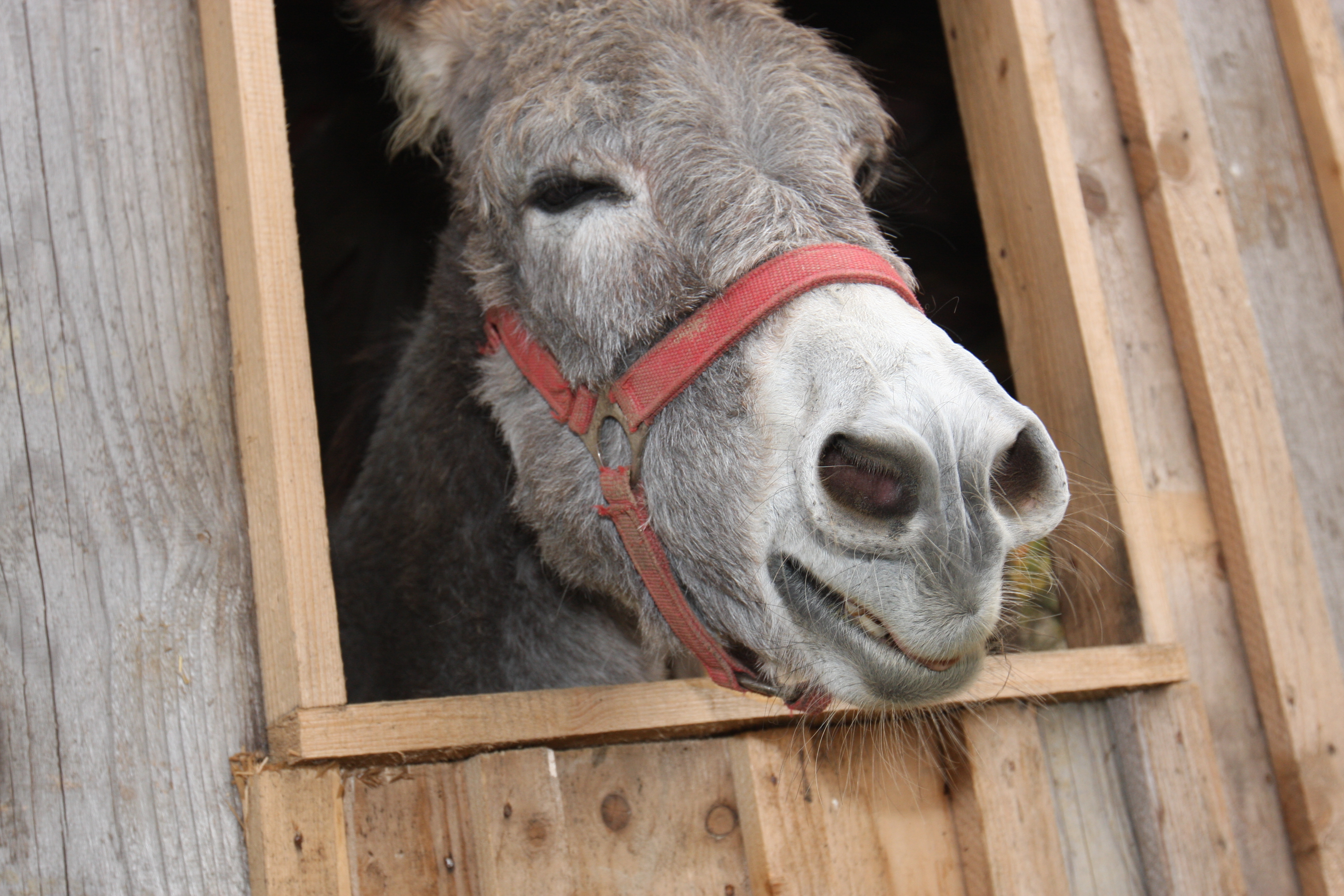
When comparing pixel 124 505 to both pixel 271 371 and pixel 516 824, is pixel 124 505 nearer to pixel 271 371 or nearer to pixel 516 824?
pixel 271 371

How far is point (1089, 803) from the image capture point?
1.91m

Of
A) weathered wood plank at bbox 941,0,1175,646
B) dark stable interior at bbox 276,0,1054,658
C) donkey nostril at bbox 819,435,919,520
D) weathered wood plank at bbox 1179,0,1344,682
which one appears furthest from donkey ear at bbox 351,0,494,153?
weathered wood plank at bbox 1179,0,1344,682

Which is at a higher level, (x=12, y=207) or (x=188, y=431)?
(x=12, y=207)

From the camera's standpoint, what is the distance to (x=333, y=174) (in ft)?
13.0

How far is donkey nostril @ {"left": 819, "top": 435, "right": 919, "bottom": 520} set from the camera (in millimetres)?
1099

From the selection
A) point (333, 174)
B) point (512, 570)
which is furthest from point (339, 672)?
point (333, 174)

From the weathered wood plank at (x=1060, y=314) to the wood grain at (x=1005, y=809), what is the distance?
334mm

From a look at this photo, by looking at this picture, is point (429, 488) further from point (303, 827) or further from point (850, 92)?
point (850, 92)

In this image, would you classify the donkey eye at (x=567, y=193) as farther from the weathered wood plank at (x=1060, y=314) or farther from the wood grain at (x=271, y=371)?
the weathered wood plank at (x=1060, y=314)

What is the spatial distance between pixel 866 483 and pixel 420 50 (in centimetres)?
162

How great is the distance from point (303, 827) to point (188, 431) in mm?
627

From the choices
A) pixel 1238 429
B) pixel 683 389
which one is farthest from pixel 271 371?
pixel 1238 429

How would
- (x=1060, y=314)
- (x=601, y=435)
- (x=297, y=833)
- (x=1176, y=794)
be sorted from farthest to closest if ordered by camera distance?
(x=1060, y=314) → (x=1176, y=794) → (x=601, y=435) → (x=297, y=833)

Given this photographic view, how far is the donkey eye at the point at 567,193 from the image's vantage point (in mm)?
1544
